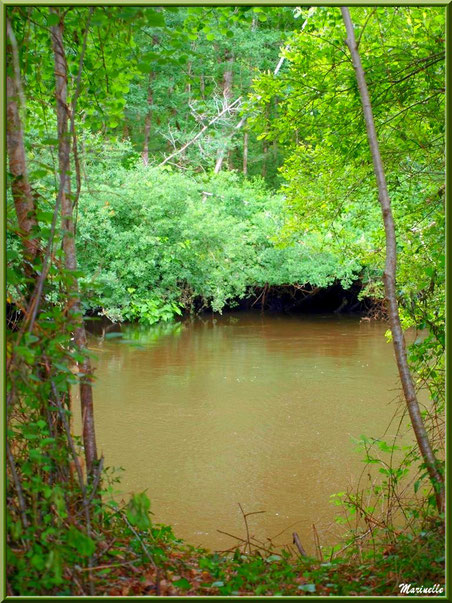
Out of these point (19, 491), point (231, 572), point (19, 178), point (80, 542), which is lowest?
point (231, 572)

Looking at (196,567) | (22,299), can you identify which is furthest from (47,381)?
(196,567)

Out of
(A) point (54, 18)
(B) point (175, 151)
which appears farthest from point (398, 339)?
(B) point (175, 151)

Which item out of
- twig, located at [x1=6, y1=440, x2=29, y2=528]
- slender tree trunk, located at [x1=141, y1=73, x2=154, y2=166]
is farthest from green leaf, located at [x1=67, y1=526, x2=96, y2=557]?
slender tree trunk, located at [x1=141, y1=73, x2=154, y2=166]

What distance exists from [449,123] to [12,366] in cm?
156

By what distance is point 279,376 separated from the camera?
28.1 feet

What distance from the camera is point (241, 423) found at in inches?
254

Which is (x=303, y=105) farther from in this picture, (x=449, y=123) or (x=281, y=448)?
(x=281, y=448)

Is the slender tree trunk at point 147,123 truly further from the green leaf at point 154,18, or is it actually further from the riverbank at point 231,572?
the riverbank at point 231,572

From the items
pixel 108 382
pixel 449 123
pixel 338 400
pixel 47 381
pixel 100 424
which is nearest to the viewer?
pixel 47 381

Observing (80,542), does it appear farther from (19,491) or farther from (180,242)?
(180,242)

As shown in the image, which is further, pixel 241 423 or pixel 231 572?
pixel 241 423

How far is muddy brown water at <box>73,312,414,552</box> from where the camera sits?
4.38 meters

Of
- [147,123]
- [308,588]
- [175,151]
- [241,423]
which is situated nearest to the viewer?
[308,588]

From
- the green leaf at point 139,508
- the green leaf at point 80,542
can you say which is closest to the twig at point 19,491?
the green leaf at point 80,542
